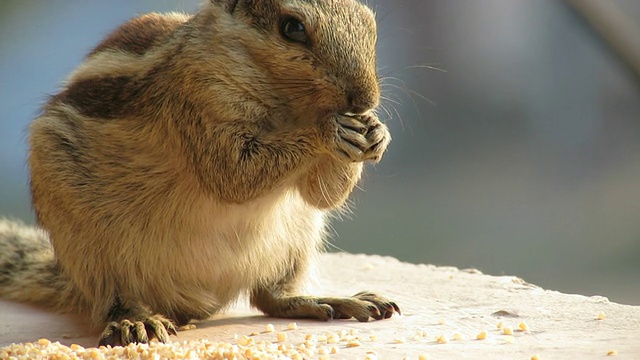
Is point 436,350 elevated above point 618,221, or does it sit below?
below

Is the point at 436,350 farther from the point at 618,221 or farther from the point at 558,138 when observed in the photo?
the point at 558,138

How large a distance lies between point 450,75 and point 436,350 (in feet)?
25.4

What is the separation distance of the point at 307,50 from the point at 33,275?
7.52 feet

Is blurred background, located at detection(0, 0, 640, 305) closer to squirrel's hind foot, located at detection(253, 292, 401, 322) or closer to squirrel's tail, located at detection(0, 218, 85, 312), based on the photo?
squirrel's tail, located at detection(0, 218, 85, 312)

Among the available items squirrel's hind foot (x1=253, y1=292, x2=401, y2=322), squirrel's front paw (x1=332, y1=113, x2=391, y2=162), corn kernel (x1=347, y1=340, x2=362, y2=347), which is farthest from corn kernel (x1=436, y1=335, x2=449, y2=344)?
squirrel's front paw (x1=332, y1=113, x2=391, y2=162)

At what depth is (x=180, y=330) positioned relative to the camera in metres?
4.85

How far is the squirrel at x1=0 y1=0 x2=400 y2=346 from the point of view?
435 cm

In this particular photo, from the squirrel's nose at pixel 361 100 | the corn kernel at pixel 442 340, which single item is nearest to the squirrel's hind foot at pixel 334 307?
the corn kernel at pixel 442 340

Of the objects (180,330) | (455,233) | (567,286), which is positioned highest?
(455,233)

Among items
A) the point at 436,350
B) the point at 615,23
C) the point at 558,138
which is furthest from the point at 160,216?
the point at 558,138

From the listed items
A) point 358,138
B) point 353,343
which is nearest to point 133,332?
point 353,343

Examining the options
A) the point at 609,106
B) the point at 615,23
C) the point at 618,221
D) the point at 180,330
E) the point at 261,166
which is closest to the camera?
the point at 261,166

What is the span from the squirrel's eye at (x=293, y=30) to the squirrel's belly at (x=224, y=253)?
2.48ft

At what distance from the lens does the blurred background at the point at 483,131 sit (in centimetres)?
1019
